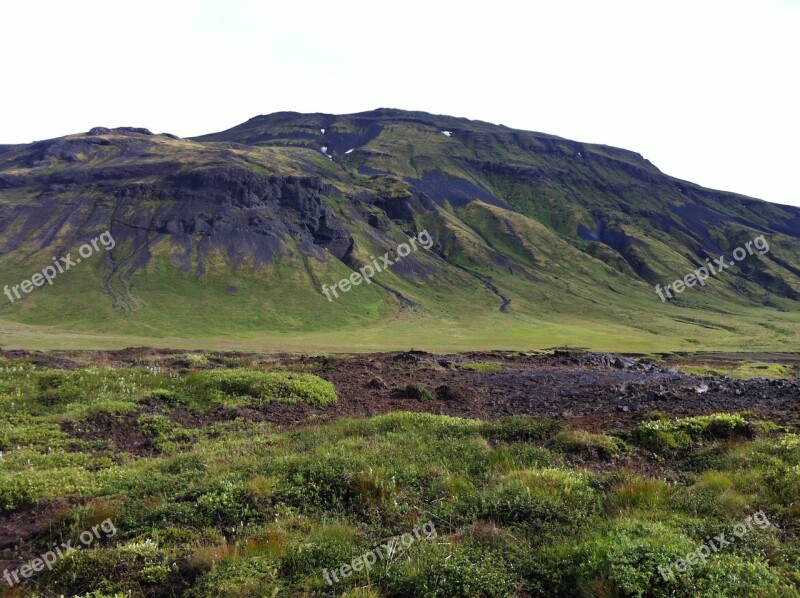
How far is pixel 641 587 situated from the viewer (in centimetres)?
622

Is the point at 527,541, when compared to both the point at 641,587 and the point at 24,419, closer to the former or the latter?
the point at 641,587

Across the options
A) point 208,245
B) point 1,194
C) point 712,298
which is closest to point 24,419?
point 208,245

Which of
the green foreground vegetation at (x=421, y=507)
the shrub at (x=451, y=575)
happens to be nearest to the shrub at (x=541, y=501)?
the green foreground vegetation at (x=421, y=507)

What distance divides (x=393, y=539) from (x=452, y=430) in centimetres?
709

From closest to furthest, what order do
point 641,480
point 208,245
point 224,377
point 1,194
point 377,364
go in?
1. point 641,480
2. point 224,377
3. point 377,364
4. point 208,245
5. point 1,194

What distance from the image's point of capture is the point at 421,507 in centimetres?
963

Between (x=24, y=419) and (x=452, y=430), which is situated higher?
(x=452, y=430)

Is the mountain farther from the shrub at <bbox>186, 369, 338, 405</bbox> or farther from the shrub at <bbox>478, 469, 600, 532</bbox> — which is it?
the shrub at <bbox>478, 469, 600, 532</bbox>

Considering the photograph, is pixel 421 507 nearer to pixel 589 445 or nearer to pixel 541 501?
pixel 541 501

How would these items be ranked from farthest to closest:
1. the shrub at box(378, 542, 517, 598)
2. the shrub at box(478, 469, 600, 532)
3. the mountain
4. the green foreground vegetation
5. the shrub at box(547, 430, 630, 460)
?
the mountain < the shrub at box(547, 430, 630, 460) < the shrub at box(478, 469, 600, 532) < the green foreground vegetation < the shrub at box(378, 542, 517, 598)

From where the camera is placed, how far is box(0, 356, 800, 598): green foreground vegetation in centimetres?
689

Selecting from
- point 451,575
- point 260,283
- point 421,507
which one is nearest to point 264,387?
point 421,507

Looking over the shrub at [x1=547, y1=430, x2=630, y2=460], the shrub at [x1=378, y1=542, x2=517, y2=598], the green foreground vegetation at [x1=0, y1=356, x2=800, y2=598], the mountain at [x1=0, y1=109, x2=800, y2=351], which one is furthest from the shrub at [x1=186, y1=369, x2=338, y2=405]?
the mountain at [x1=0, y1=109, x2=800, y2=351]

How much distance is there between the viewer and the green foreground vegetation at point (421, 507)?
6.89 m
